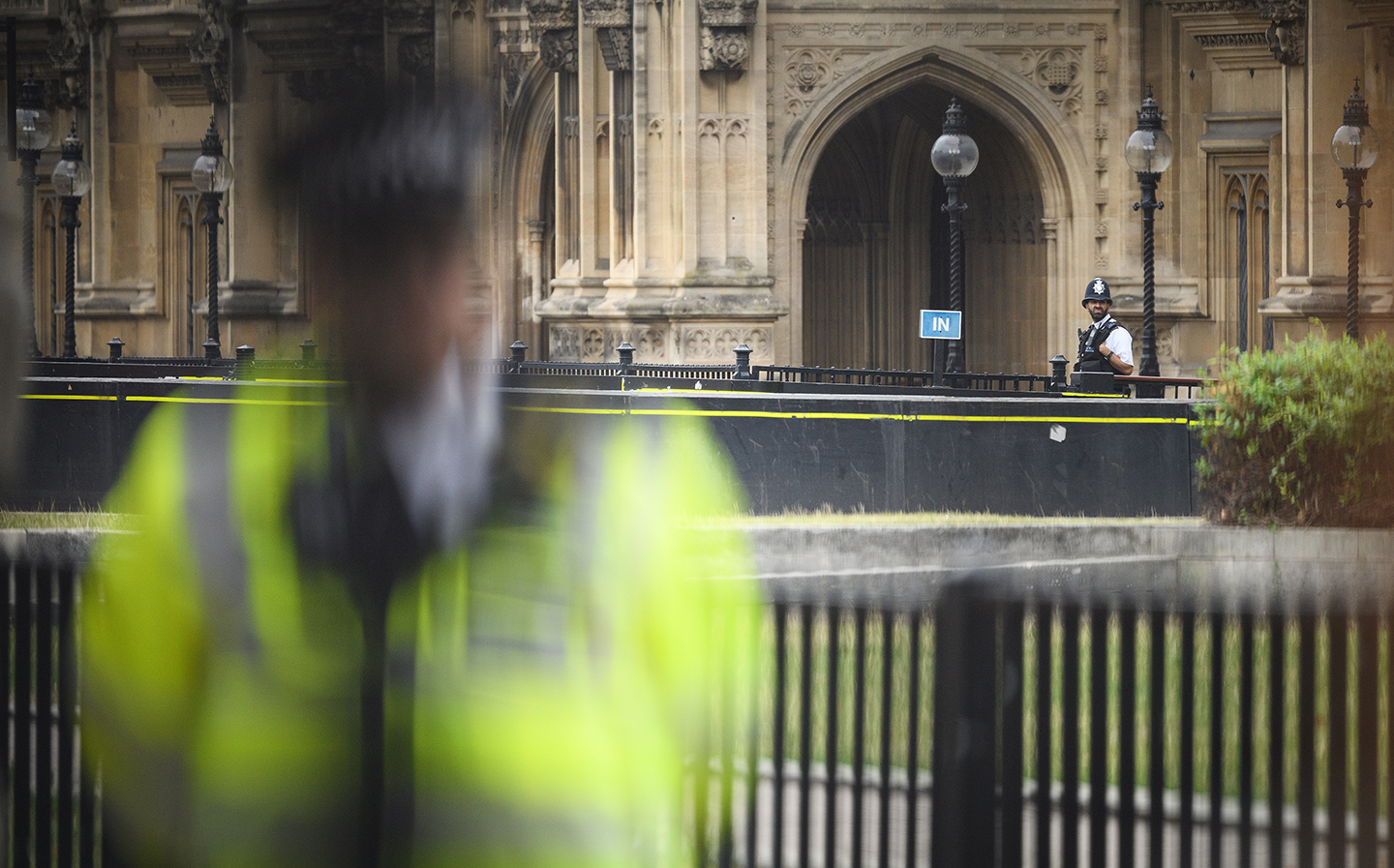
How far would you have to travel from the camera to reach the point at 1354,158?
19.9 meters

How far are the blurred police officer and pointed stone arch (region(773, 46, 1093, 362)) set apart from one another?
23.1 metres

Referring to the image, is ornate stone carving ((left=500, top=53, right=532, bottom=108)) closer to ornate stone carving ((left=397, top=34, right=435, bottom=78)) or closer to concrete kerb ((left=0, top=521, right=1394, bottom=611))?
ornate stone carving ((left=397, top=34, right=435, bottom=78))

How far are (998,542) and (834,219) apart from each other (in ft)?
64.2

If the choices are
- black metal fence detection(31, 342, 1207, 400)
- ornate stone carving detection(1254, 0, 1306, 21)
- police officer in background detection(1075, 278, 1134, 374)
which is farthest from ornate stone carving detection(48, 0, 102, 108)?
police officer in background detection(1075, 278, 1134, 374)

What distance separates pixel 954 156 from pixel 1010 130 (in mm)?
8901

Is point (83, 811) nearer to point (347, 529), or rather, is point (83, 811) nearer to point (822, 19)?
point (347, 529)

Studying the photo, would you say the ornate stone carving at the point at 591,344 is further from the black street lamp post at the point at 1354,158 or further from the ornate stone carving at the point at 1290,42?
the black street lamp post at the point at 1354,158

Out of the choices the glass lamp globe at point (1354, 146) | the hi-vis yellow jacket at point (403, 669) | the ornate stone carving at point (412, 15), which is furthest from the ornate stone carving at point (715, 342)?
the hi-vis yellow jacket at point (403, 669)

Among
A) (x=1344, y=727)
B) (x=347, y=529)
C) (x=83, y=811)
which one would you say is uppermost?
(x=347, y=529)

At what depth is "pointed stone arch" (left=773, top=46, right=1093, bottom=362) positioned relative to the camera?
25.9 metres

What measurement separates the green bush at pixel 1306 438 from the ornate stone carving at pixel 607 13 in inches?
633

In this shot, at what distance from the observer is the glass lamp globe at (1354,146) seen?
65.0 ft

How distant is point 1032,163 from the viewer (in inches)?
1049

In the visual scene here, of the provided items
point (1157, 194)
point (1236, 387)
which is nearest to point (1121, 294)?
point (1157, 194)
